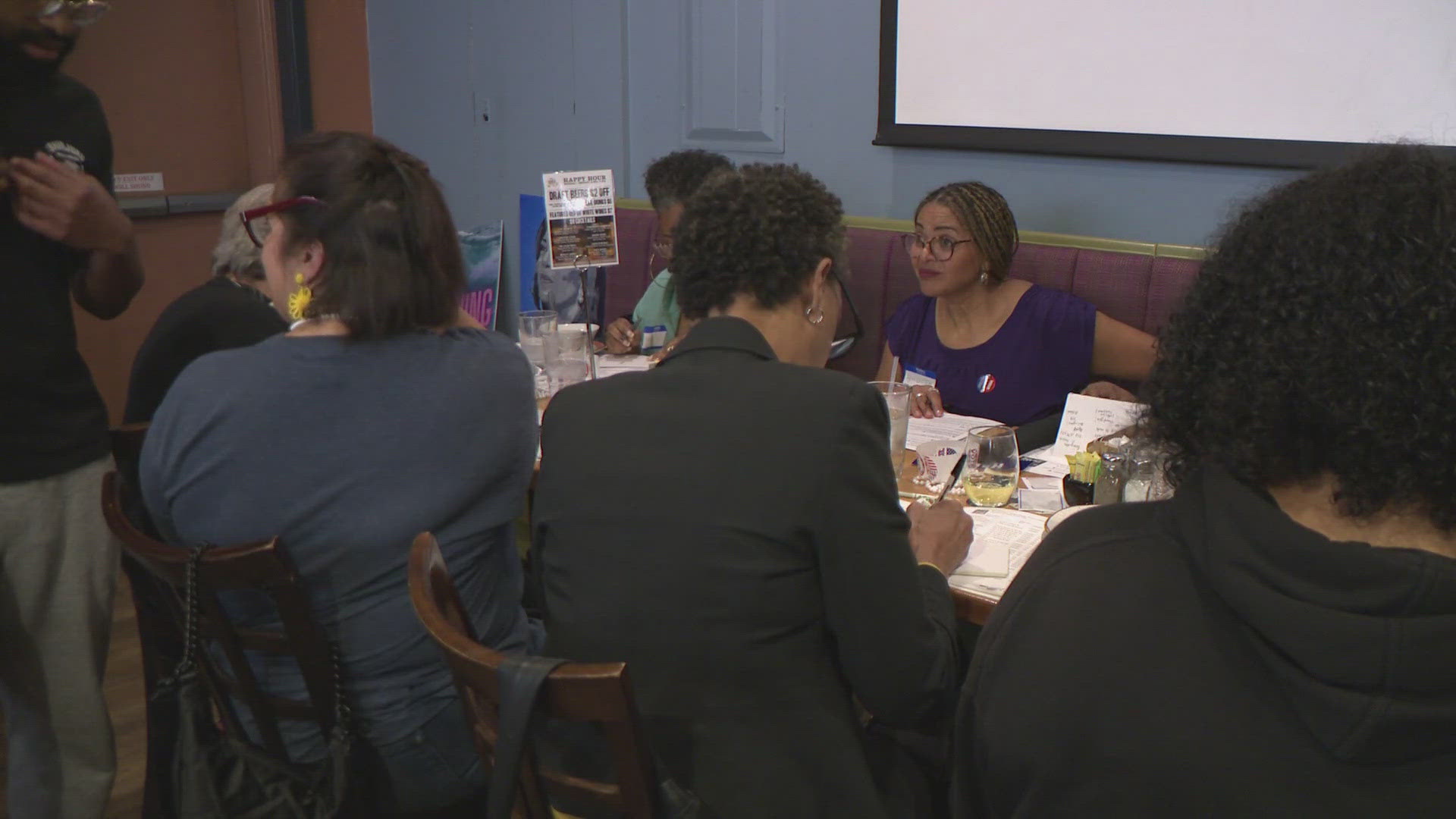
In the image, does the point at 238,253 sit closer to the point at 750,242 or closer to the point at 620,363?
the point at 620,363

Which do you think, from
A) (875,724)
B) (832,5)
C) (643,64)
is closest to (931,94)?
(832,5)

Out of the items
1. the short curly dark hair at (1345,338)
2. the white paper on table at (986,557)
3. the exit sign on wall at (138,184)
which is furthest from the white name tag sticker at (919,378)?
the exit sign on wall at (138,184)

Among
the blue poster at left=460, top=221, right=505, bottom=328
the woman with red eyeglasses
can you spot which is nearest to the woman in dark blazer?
the woman with red eyeglasses

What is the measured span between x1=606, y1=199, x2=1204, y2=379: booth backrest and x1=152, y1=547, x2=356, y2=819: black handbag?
4.60 feet

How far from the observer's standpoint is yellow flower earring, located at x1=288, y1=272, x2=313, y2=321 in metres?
1.51

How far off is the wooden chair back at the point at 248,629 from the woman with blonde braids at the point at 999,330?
1.64 m

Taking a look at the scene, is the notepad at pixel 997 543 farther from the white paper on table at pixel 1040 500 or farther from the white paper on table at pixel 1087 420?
the white paper on table at pixel 1087 420

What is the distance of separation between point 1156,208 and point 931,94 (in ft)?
2.43

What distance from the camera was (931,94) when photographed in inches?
127

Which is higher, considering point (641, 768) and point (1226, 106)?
point (1226, 106)

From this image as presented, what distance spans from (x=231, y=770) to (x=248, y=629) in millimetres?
185

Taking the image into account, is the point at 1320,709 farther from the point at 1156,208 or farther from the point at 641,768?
the point at 1156,208

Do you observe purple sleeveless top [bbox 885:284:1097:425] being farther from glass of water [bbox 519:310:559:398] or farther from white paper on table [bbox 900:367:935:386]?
glass of water [bbox 519:310:559:398]

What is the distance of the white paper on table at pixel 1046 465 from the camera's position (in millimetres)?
2020
